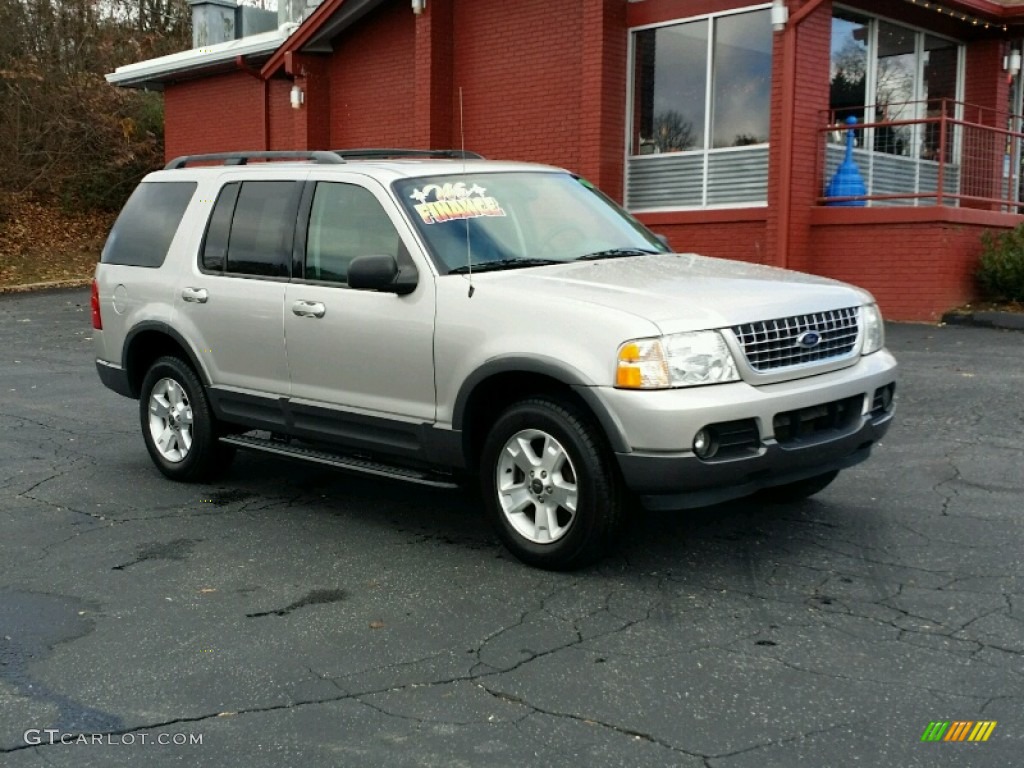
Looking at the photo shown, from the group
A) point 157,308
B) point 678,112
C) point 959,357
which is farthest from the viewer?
point 678,112

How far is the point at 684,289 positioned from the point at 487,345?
0.92m

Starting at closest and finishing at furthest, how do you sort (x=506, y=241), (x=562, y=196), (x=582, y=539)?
1. (x=582, y=539)
2. (x=506, y=241)
3. (x=562, y=196)

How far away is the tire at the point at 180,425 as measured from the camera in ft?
23.4

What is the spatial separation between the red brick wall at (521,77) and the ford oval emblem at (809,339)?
1232 cm

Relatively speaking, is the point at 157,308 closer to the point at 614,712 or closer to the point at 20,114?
the point at 614,712

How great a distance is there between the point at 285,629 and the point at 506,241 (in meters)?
2.32

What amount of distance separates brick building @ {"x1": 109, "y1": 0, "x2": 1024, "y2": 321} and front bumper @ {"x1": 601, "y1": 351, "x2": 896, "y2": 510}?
30.7ft

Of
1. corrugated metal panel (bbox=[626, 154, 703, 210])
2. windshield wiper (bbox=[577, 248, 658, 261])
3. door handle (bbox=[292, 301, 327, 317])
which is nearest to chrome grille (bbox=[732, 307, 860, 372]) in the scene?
windshield wiper (bbox=[577, 248, 658, 261])

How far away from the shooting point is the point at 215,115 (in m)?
24.2

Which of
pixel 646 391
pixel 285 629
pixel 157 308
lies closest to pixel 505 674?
pixel 285 629

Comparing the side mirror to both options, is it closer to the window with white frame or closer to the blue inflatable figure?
the blue inflatable figure

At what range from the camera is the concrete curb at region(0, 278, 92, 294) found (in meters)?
23.5

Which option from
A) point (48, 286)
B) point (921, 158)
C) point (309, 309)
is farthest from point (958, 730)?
point (48, 286)

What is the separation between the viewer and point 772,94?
15148 millimetres
